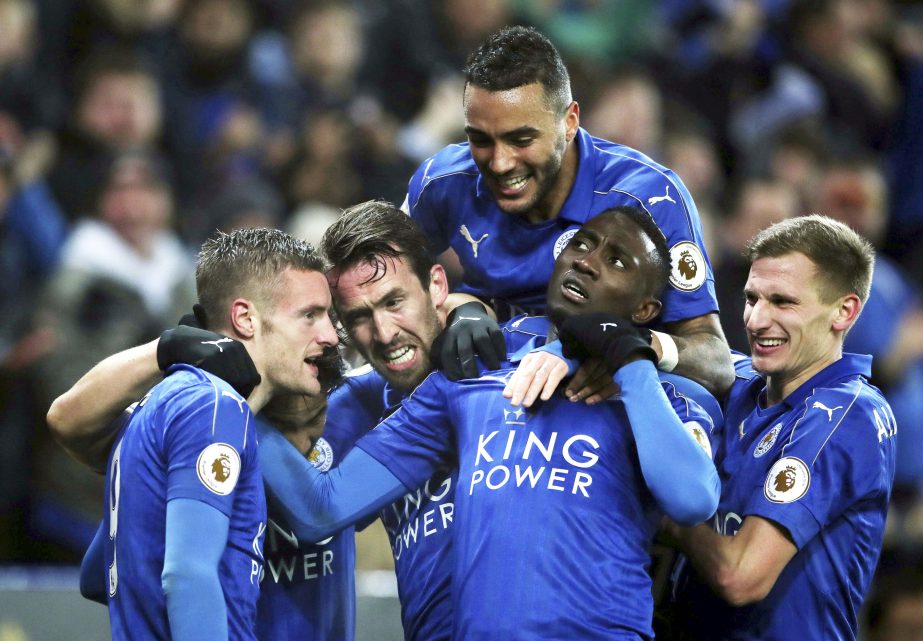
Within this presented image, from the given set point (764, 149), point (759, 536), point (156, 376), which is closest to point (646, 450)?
point (759, 536)

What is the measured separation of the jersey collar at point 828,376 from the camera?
362 centimetres

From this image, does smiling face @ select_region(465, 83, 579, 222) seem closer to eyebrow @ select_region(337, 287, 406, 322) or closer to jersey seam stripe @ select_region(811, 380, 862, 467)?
eyebrow @ select_region(337, 287, 406, 322)

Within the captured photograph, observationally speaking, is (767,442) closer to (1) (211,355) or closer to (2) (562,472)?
(2) (562,472)

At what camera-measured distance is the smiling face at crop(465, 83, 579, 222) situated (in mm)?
3777

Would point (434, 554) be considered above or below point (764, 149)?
below

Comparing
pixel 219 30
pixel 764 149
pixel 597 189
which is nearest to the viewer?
pixel 597 189

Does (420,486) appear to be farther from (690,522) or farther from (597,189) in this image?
(597,189)

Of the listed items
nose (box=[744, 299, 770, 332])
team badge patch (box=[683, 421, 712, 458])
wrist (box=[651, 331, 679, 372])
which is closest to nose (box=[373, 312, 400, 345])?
wrist (box=[651, 331, 679, 372])

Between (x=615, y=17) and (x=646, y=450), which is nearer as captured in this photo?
(x=646, y=450)

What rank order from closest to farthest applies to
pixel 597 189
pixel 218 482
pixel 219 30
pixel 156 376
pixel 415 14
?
1. pixel 218 482
2. pixel 156 376
3. pixel 597 189
4. pixel 219 30
5. pixel 415 14

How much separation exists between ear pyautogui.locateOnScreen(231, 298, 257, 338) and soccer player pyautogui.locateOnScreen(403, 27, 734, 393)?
2.80 ft

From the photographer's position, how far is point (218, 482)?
2.92m

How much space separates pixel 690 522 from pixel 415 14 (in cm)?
547

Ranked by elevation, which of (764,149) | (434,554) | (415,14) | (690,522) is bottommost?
(434,554)
